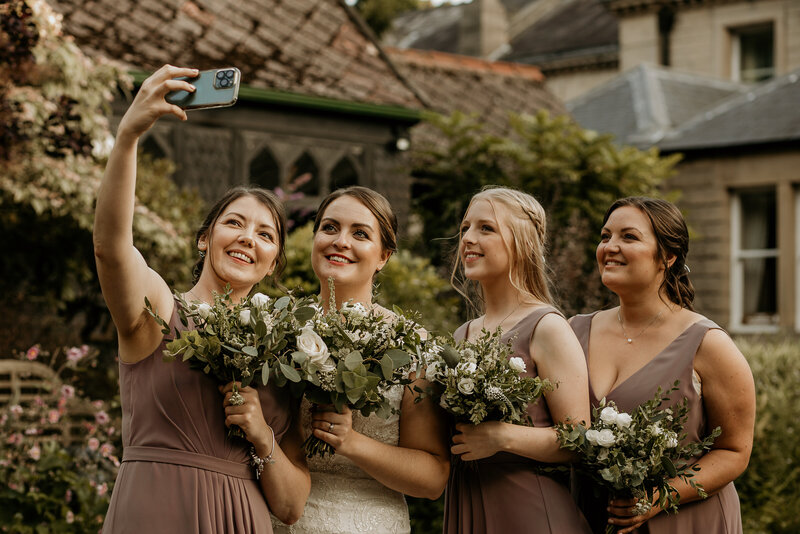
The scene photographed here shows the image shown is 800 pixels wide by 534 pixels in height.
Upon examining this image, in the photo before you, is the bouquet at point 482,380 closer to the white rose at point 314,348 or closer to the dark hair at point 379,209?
the white rose at point 314,348

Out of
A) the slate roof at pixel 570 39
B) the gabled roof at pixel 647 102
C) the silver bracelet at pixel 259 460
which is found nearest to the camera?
the silver bracelet at pixel 259 460

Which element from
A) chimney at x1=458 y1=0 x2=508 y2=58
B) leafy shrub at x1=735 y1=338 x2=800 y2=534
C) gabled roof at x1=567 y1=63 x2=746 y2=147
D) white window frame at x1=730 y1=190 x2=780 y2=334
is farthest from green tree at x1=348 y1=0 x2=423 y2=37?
leafy shrub at x1=735 y1=338 x2=800 y2=534

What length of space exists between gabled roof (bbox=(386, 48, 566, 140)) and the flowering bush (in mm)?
10238

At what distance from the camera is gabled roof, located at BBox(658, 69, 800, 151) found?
1572cm

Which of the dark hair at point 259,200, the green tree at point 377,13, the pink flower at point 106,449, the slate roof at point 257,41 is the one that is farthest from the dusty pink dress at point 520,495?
the green tree at point 377,13

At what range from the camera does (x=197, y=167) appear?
38.1 feet

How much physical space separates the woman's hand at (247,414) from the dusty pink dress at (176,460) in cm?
8

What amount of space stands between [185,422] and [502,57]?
26215 mm

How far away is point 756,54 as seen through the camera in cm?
2116

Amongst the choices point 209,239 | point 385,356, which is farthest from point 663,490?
point 209,239

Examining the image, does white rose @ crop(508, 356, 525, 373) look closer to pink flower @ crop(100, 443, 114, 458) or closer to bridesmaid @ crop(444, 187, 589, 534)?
bridesmaid @ crop(444, 187, 589, 534)

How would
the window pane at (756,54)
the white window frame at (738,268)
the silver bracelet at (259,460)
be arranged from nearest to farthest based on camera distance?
the silver bracelet at (259,460), the white window frame at (738,268), the window pane at (756,54)

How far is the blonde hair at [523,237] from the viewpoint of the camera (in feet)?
12.6

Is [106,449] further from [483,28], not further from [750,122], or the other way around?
[483,28]
